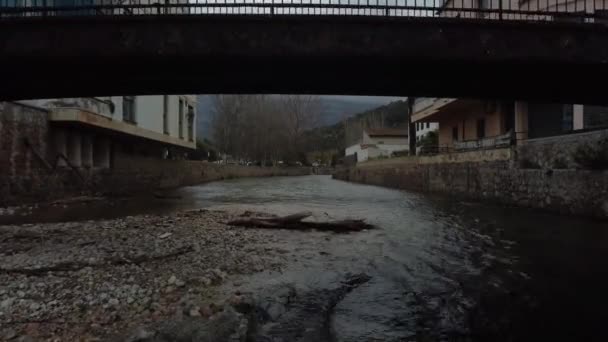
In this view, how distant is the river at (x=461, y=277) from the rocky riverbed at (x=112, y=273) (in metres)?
0.98

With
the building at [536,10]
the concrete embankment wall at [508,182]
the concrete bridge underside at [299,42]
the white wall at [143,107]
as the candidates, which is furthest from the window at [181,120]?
the concrete bridge underside at [299,42]

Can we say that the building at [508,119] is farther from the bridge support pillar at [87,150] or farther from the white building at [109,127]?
the bridge support pillar at [87,150]

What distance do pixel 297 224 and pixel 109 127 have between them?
14862mm

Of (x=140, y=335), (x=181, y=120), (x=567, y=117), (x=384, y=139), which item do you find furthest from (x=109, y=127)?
(x=384, y=139)

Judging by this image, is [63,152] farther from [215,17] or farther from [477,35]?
[477,35]

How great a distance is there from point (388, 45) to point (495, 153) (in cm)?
1747

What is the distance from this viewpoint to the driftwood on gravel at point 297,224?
1340 centimetres

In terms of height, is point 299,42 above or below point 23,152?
above

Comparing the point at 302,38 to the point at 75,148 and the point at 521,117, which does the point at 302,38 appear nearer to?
the point at 75,148

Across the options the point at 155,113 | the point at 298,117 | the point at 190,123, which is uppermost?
the point at 298,117

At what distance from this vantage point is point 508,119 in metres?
25.9

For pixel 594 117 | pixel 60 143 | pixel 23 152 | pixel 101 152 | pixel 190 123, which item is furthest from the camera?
pixel 190 123

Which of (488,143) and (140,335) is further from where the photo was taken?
(488,143)

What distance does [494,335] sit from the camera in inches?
205
